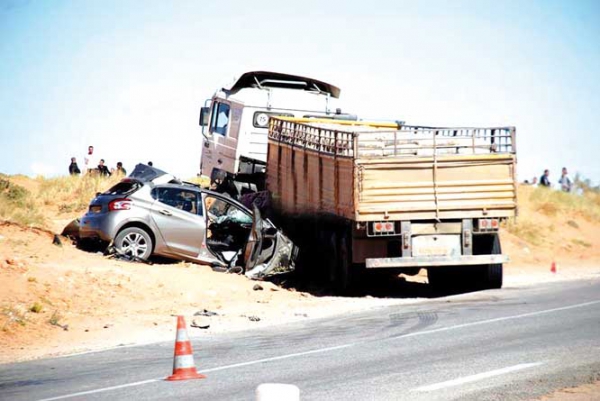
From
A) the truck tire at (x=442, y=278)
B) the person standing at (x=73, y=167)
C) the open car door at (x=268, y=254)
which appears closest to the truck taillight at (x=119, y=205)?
the open car door at (x=268, y=254)

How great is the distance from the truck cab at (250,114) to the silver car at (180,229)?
3882 mm

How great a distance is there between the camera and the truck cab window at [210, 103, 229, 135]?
2338cm

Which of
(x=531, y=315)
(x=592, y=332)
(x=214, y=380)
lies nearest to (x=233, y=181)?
(x=531, y=315)

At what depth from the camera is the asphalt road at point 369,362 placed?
8.72 meters

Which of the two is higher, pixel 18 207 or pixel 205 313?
pixel 18 207

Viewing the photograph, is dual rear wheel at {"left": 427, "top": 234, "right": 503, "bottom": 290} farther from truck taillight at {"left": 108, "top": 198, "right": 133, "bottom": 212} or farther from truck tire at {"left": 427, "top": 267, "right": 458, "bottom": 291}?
truck taillight at {"left": 108, "top": 198, "right": 133, "bottom": 212}

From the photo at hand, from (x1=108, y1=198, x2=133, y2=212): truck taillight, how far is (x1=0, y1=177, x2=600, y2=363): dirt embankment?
94 cm

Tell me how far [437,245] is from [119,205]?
578 centimetres

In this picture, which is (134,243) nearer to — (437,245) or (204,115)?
(437,245)

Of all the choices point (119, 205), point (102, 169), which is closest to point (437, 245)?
point (119, 205)

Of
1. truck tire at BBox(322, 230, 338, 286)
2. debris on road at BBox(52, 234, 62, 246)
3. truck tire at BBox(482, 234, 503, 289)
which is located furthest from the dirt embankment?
truck tire at BBox(482, 234, 503, 289)

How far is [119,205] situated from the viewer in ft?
59.6

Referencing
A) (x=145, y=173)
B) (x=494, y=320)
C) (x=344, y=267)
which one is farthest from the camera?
(x=145, y=173)

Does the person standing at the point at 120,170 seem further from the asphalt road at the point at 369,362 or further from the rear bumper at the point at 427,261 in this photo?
the asphalt road at the point at 369,362
